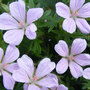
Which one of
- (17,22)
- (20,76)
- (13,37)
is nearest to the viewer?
(20,76)

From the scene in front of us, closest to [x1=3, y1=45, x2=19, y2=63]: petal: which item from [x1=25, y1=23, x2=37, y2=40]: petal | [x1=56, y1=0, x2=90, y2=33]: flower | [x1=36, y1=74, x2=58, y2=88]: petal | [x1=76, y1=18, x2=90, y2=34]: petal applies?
[x1=25, y1=23, x2=37, y2=40]: petal

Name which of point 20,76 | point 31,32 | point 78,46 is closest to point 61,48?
point 78,46

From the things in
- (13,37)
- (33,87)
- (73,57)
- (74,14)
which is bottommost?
(33,87)

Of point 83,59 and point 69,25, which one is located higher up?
point 69,25

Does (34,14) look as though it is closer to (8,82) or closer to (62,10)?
(62,10)

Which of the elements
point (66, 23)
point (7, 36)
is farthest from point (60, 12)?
point (7, 36)

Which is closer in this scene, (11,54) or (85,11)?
(11,54)

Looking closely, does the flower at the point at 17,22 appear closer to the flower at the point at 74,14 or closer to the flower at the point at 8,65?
the flower at the point at 8,65

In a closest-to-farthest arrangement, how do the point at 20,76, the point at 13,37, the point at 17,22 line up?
the point at 20,76 → the point at 13,37 → the point at 17,22

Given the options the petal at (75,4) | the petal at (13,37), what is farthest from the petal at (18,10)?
the petal at (75,4)

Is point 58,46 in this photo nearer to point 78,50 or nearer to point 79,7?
point 78,50
